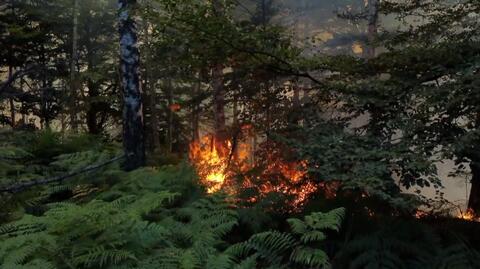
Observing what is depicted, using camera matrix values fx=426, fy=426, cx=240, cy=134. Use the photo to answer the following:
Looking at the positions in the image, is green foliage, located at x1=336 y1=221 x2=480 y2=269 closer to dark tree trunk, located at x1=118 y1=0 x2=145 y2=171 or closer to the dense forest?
the dense forest

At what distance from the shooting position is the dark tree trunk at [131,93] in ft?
30.1

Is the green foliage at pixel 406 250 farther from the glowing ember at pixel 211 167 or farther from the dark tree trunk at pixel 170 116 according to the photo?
Result: the dark tree trunk at pixel 170 116

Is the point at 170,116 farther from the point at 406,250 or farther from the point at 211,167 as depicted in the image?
the point at 406,250

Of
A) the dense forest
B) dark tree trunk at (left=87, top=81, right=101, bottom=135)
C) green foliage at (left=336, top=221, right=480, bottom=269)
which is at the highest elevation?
dark tree trunk at (left=87, top=81, right=101, bottom=135)

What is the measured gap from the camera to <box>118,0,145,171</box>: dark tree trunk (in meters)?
9.16

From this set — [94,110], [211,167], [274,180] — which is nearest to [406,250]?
[274,180]

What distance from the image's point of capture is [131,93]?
30.4 ft

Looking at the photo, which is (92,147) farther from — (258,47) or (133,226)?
(133,226)

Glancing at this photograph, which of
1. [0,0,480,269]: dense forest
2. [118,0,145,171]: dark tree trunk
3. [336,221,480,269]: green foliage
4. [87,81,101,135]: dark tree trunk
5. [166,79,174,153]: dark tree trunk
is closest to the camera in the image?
[0,0,480,269]: dense forest

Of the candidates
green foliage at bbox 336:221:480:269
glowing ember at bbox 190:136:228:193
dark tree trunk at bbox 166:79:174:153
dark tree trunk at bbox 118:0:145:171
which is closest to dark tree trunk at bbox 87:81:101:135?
dark tree trunk at bbox 166:79:174:153

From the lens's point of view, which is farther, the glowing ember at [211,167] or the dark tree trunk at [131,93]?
the dark tree trunk at [131,93]

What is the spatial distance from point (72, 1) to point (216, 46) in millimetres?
13668

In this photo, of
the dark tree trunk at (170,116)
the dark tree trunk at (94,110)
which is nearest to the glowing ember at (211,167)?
the dark tree trunk at (170,116)

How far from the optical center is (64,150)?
955 cm
